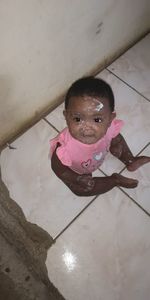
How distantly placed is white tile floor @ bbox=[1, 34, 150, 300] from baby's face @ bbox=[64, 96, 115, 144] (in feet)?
0.96

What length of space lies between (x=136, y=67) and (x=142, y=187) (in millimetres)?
559

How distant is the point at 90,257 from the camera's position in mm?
1095

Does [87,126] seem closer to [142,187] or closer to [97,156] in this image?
[97,156]

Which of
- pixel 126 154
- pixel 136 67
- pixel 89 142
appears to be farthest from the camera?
pixel 136 67

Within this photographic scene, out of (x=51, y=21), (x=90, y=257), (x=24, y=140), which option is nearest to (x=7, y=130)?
(x=24, y=140)

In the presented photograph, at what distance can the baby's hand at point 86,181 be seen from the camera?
3.63 feet

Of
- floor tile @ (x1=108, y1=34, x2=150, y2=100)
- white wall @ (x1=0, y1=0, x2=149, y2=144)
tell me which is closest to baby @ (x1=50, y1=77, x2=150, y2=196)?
white wall @ (x1=0, y1=0, x2=149, y2=144)

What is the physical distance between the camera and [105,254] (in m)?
1.10

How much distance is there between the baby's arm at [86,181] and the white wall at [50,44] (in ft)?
0.76

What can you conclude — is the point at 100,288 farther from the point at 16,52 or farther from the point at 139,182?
the point at 16,52

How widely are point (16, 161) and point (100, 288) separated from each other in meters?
0.52

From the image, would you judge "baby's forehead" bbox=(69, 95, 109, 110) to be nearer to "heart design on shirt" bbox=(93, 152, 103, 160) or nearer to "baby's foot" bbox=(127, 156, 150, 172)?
"heart design on shirt" bbox=(93, 152, 103, 160)

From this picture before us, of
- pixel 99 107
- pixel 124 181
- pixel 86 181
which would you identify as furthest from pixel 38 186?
pixel 99 107

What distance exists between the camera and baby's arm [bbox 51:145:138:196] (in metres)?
1.11
